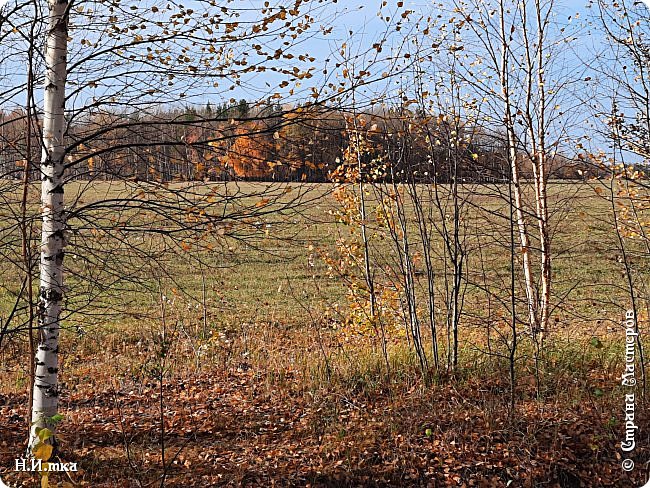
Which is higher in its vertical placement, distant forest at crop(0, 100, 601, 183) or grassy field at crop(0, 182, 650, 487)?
distant forest at crop(0, 100, 601, 183)

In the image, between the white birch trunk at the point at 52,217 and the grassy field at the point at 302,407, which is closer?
the white birch trunk at the point at 52,217

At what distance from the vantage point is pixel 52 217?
3.86 m

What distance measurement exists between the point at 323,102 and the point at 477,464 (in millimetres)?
2763

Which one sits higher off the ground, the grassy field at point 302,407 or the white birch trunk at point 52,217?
the white birch trunk at point 52,217

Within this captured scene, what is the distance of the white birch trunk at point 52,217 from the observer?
386cm

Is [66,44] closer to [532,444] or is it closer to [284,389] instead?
[284,389]

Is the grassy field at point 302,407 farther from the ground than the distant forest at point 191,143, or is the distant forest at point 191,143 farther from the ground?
the distant forest at point 191,143

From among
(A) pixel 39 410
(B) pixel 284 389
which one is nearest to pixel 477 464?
(B) pixel 284 389

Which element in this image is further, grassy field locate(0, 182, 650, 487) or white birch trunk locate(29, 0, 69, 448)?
grassy field locate(0, 182, 650, 487)

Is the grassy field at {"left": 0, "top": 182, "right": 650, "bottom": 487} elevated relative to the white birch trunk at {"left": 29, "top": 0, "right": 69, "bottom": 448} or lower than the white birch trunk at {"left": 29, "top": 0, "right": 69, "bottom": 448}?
lower

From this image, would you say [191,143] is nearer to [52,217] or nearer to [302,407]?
[52,217]

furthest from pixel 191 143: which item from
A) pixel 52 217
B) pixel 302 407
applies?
pixel 302 407

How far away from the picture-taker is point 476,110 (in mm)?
6113

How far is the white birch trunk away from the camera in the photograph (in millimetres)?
3857
